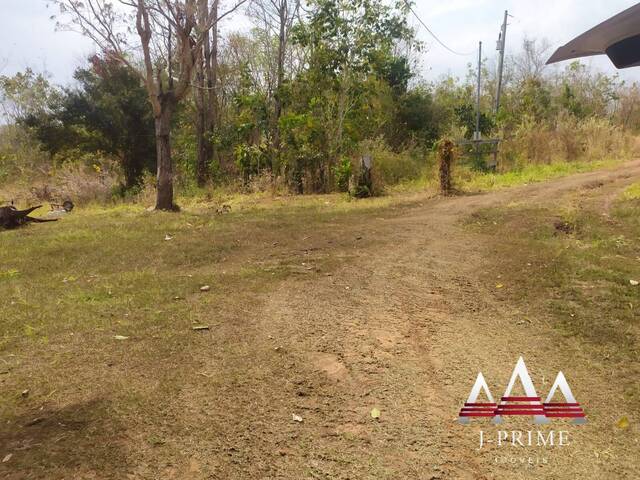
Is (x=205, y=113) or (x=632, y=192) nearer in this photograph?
(x=632, y=192)

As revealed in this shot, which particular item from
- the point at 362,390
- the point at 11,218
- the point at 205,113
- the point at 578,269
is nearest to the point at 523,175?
the point at 578,269

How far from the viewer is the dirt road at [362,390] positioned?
79.5 inches

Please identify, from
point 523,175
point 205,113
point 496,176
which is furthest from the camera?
point 205,113

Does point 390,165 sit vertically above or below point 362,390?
above

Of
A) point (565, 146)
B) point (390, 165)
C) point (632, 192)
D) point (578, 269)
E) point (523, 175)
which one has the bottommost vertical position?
point (578, 269)

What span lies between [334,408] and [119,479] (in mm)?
1019

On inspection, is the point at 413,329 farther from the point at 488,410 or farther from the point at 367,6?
the point at 367,6

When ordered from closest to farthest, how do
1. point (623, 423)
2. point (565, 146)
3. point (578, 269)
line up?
point (623, 423)
point (578, 269)
point (565, 146)

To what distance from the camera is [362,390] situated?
8.40 ft

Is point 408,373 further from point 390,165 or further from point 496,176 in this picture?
point 496,176

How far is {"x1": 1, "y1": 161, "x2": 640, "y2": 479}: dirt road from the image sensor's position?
6.63 feet

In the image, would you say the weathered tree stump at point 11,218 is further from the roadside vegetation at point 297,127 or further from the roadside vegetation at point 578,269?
the roadside vegetation at point 578,269

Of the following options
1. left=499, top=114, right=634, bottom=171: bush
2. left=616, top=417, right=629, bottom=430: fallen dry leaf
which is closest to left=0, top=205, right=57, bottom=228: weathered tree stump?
left=616, top=417, right=629, bottom=430: fallen dry leaf

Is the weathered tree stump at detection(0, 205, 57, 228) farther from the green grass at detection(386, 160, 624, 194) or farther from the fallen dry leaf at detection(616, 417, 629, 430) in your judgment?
the fallen dry leaf at detection(616, 417, 629, 430)
